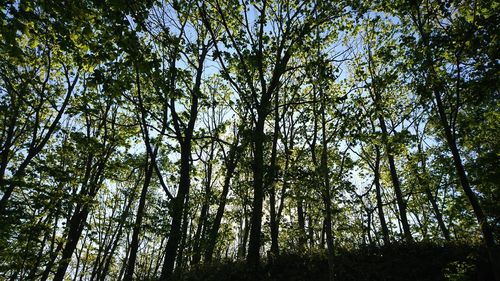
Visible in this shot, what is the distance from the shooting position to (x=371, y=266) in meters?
11.0

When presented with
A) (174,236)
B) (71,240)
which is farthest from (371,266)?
(71,240)

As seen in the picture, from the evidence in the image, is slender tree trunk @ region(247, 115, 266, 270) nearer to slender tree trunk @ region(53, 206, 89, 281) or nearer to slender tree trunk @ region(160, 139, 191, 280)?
slender tree trunk @ region(160, 139, 191, 280)

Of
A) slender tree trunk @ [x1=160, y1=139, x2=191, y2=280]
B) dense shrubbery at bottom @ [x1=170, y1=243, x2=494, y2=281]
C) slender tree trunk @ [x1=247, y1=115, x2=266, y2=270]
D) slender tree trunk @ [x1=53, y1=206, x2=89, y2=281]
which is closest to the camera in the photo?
slender tree trunk @ [x1=247, y1=115, x2=266, y2=270]

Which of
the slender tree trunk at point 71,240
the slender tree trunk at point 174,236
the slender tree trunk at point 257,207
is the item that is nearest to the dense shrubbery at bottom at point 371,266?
the slender tree trunk at point 257,207

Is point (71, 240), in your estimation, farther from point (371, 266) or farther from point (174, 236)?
point (371, 266)

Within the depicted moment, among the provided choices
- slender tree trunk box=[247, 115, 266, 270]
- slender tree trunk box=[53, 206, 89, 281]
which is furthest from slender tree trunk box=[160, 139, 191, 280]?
slender tree trunk box=[53, 206, 89, 281]

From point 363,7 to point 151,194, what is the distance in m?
25.5

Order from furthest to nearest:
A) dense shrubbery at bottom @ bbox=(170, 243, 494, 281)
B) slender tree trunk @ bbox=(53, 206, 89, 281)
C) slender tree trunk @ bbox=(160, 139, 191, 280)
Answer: slender tree trunk @ bbox=(53, 206, 89, 281) → slender tree trunk @ bbox=(160, 139, 191, 280) → dense shrubbery at bottom @ bbox=(170, 243, 494, 281)

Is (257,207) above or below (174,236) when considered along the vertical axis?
above

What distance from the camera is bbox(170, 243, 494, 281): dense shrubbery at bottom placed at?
32.2 feet

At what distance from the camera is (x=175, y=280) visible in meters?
12.5

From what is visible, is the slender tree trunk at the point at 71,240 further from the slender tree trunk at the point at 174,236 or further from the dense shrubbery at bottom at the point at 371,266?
the slender tree trunk at the point at 174,236

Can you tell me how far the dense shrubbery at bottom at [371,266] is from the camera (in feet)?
32.2

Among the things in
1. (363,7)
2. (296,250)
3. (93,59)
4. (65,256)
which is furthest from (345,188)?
(65,256)
